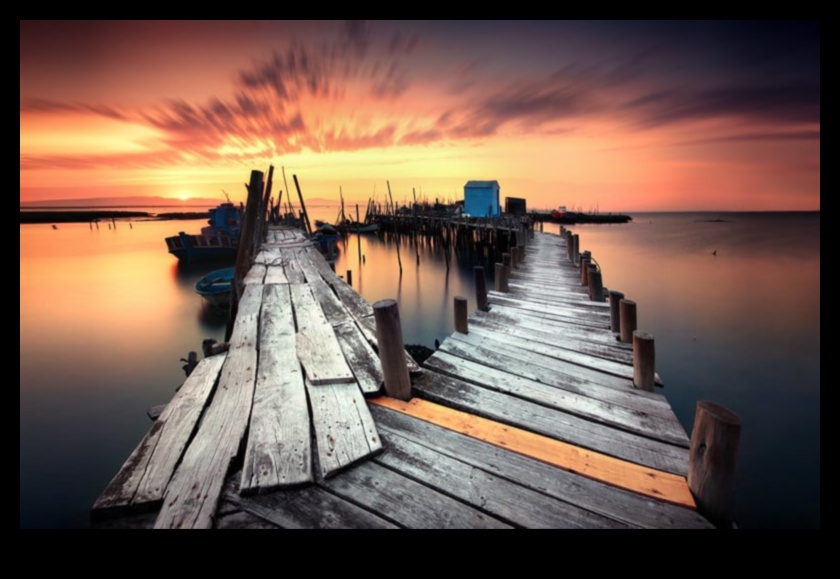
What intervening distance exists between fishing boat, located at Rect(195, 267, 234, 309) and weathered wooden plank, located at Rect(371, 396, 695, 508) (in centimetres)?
1247

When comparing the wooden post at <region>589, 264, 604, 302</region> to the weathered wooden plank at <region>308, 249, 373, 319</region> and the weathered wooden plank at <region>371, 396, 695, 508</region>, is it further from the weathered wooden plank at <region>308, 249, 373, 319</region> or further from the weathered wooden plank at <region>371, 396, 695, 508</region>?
the weathered wooden plank at <region>371, 396, 695, 508</region>

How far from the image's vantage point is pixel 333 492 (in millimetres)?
2012

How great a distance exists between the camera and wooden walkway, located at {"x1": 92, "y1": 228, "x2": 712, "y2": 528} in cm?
190

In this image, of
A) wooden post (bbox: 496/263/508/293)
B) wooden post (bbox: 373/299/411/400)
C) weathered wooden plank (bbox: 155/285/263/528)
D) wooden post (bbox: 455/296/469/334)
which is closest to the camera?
weathered wooden plank (bbox: 155/285/263/528)

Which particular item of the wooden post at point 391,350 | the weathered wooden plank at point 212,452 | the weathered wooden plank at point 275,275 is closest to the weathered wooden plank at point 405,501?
the weathered wooden plank at point 212,452

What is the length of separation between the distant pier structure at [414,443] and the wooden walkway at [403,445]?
11 mm

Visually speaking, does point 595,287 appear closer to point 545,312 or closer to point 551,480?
point 545,312

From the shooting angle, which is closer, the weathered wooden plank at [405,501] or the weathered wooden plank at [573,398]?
the weathered wooden plank at [405,501]

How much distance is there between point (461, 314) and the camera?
476cm

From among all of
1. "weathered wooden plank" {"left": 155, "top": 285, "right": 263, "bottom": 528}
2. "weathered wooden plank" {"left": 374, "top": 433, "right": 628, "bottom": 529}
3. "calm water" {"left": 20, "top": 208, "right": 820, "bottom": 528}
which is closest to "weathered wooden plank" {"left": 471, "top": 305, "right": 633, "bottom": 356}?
"weathered wooden plank" {"left": 374, "top": 433, "right": 628, "bottom": 529}

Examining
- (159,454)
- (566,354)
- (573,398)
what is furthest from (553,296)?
(159,454)

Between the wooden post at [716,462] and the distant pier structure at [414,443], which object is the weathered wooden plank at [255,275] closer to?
the distant pier structure at [414,443]

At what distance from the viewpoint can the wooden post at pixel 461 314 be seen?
4746 mm

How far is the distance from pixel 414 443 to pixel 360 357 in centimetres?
144
